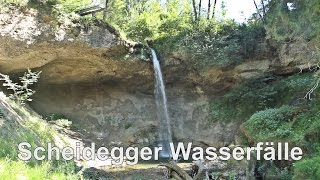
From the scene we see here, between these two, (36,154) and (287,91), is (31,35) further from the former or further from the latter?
(287,91)

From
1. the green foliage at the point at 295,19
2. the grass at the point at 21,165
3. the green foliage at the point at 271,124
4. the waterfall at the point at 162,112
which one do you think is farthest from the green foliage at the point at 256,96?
the grass at the point at 21,165

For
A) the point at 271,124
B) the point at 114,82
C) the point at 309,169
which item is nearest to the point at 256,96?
the point at 271,124

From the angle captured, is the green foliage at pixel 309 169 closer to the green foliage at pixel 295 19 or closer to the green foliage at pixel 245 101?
the green foliage at pixel 295 19

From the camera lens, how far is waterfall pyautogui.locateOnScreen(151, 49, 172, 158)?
13359 mm

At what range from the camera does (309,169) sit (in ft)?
16.7

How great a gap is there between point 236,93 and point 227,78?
79cm

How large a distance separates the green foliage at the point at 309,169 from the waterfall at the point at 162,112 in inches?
300

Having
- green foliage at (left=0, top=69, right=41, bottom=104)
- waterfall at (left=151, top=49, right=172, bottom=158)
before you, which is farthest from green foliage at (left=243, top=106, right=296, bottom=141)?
green foliage at (left=0, top=69, right=41, bottom=104)

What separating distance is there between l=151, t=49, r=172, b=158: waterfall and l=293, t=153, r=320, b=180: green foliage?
25.0 feet

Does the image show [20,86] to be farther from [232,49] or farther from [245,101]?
[245,101]

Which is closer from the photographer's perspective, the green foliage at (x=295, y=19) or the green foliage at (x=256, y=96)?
the green foliage at (x=295, y=19)

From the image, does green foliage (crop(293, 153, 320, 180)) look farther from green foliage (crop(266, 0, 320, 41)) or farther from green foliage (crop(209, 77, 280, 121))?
green foliage (crop(209, 77, 280, 121))

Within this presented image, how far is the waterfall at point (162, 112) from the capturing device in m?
13.4

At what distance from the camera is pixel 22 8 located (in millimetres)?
10625
